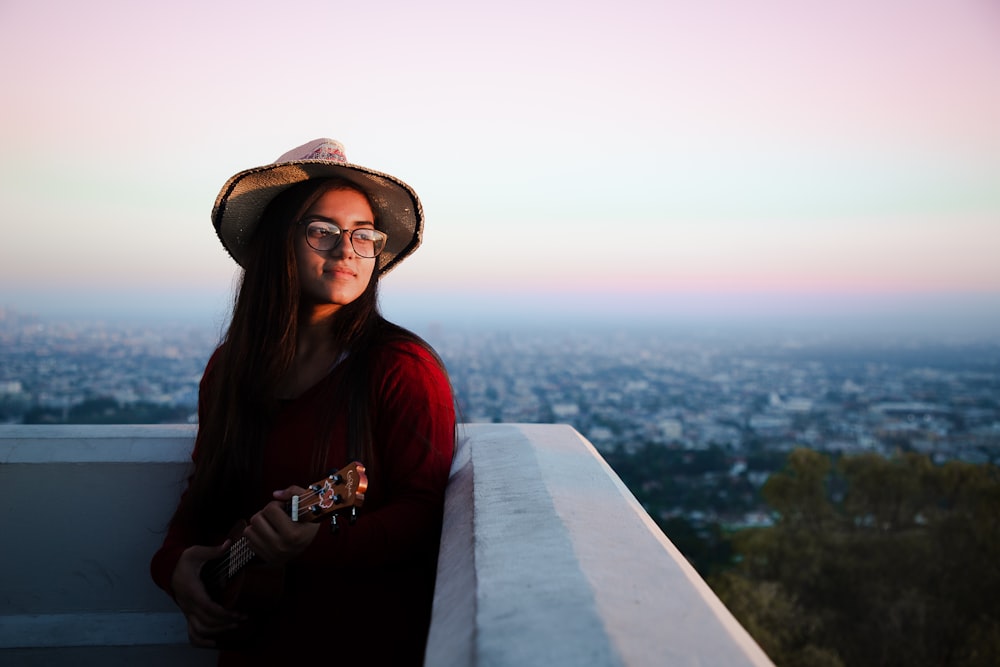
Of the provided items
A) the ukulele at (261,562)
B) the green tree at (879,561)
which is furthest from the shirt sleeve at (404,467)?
the green tree at (879,561)

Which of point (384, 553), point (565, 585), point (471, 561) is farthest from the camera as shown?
point (384, 553)

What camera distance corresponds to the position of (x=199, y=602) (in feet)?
5.93

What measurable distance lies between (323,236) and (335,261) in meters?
0.09

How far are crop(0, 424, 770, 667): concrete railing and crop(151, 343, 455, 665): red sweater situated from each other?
115mm

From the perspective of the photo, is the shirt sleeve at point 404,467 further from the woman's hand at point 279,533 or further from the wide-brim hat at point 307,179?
the wide-brim hat at point 307,179

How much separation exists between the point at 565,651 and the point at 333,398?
124 cm

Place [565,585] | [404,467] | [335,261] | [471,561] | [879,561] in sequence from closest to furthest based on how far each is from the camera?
[565,585], [471,561], [404,467], [335,261], [879,561]

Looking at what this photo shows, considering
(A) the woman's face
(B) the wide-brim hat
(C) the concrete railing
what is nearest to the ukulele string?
(C) the concrete railing

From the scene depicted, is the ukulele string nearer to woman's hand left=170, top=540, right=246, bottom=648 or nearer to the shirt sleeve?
woman's hand left=170, top=540, right=246, bottom=648

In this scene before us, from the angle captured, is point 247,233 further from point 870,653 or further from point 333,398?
point 870,653

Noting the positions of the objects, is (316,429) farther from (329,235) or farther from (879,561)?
(879,561)

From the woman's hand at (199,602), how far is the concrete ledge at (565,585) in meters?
0.64

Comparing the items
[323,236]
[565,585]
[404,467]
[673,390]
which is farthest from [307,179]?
[673,390]

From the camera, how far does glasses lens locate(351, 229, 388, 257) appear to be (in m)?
2.11
